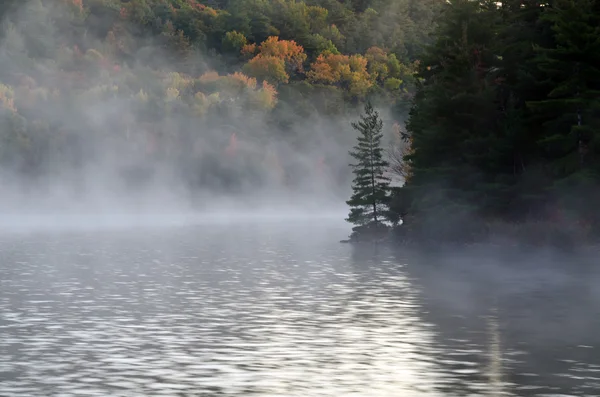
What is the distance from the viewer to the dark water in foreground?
23984mm

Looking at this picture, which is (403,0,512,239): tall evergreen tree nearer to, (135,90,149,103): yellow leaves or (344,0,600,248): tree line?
(344,0,600,248): tree line

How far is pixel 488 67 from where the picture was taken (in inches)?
3219

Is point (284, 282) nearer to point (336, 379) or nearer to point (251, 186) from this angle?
point (336, 379)

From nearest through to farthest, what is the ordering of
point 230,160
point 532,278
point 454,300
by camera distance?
1. point 454,300
2. point 532,278
3. point 230,160

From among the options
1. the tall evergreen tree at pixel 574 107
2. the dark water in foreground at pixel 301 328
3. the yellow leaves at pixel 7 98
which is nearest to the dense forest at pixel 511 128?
the tall evergreen tree at pixel 574 107

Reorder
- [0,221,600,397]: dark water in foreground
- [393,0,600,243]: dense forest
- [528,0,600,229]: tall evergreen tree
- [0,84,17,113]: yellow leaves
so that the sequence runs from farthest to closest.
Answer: [0,84,17,113]: yellow leaves → [393,0,600,243]: dense forest → [528,0,600,229]: tall evergreen tree → [0,221,600,397]: dark water in foreground

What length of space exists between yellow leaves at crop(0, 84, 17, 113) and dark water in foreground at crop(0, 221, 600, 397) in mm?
122057

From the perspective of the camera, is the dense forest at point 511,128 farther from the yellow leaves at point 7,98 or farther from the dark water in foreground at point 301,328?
the yellow leaves at point 7,98

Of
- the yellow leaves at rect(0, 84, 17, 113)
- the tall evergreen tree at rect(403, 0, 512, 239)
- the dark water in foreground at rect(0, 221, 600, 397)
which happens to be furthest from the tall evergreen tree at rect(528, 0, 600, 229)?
the yellow leaves at rect(0, 84, 17, 113)

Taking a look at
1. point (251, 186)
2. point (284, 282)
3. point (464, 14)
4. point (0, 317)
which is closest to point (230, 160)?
point (251, 186)

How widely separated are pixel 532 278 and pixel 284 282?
1126 centimetres

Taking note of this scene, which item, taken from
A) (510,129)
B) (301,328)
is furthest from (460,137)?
(301,328)

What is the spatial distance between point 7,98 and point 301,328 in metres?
163

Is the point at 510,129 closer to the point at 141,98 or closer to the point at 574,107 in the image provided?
the point at 574,107
